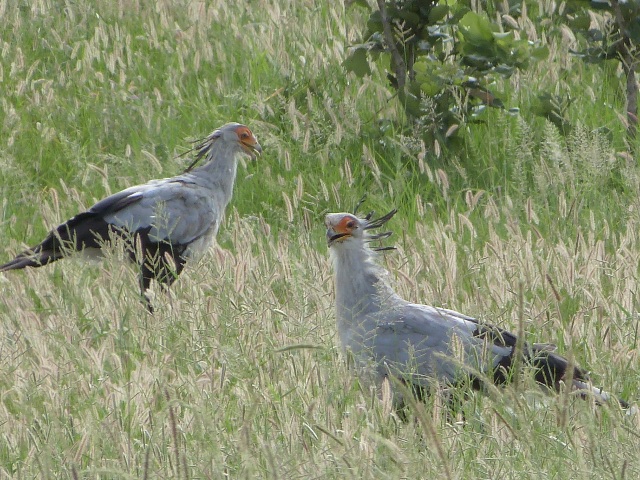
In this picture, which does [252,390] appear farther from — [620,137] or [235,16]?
[235,16]

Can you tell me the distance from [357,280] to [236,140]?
296cm

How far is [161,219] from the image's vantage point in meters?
6.61

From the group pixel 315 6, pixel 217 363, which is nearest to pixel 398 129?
pixel 315 6

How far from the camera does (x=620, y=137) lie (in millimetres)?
7770

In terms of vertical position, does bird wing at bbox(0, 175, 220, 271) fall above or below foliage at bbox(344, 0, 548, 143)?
below

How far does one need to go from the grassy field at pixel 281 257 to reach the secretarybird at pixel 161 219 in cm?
21

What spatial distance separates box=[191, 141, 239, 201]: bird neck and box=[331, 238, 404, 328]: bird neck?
2621 mm

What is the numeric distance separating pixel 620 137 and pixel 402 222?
72.6 inches

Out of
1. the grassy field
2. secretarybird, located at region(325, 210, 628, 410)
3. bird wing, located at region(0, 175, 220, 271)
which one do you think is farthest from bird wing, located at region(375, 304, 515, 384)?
bird wing, located at region(0, 175, 220, 271)

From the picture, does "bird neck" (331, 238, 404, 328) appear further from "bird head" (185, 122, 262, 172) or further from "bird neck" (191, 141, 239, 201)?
"bird head" (185, 122, 262, 172)

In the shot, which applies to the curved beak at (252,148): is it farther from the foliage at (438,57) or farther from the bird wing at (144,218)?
the foliage at (438,57)

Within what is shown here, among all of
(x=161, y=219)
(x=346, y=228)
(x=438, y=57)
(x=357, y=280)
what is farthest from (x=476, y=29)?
(x=357, y=280)

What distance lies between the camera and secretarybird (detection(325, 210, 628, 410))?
4309mm

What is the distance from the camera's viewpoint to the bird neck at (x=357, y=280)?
16.1ft
